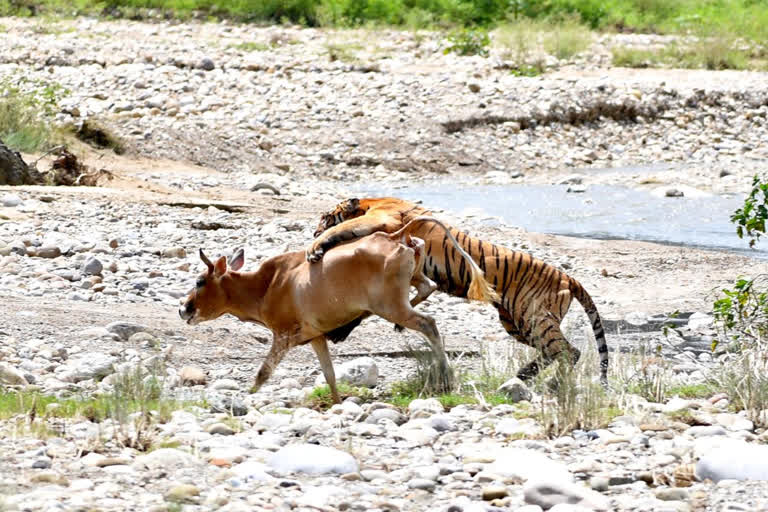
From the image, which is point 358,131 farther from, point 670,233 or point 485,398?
point 485,398

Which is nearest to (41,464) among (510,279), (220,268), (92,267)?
(220,268)

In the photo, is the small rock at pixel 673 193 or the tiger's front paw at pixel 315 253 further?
the small rock at pixel 673 193

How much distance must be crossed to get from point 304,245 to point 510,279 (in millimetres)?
5741

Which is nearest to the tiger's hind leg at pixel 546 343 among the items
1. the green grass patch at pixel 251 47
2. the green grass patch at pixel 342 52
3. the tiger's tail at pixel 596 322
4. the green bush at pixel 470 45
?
the tiger's tail at pixel 596 322

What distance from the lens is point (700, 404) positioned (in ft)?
25.5

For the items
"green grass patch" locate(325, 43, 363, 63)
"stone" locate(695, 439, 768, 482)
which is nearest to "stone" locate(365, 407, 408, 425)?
"stone" locate(695, 439, 768, 482)

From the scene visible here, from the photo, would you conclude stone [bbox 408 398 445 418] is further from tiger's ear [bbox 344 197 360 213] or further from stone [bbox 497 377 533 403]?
tiger's ear [bbox 344 197 360 213]

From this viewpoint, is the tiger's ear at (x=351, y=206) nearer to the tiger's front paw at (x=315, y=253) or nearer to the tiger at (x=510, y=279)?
the tiger at (x=510, y=279)

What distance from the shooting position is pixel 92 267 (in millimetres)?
12602

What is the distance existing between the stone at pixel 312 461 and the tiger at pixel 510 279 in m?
3.19

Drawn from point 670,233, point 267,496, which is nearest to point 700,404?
point 267,496

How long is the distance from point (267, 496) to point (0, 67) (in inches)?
1039

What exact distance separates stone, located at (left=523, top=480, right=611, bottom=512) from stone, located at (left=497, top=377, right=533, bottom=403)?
2.79 meters

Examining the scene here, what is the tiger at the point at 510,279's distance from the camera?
30.7 feet
